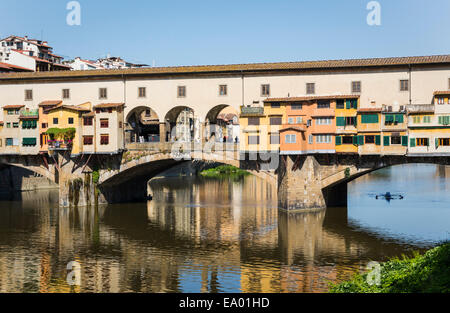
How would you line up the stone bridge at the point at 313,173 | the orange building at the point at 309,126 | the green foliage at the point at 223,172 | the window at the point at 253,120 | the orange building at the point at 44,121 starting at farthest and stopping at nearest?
the green foliage at the point at 223,172 < the orange building at the point at 44,121 < the window at the point at 253,120 < the stone bridge at the point at 313,173 < the orange building at the point at 309,126

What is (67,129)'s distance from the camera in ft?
179

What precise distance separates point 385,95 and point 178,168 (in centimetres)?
5386

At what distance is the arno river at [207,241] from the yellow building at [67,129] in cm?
614

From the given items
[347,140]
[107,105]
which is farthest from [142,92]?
[347,140]

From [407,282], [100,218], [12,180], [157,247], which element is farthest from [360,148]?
[12,180]

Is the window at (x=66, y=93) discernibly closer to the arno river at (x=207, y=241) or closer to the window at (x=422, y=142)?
the arno river at (x=207, y=241)

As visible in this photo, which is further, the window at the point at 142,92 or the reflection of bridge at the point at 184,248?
the window at the point at 142,92

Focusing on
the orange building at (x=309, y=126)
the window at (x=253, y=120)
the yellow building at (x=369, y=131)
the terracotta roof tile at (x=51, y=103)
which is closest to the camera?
the yellow building at (x=369, y=131)

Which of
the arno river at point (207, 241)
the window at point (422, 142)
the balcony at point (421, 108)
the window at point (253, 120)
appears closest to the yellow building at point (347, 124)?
the balcony at point (421, 108)

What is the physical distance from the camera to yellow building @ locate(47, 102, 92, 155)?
5466 centimetres

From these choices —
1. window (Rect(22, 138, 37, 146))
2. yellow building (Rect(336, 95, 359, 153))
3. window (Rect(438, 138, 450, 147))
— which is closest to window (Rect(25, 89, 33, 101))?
window (Rect(22, 138, 37, 146))

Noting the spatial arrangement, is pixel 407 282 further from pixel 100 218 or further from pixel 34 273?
pixel 100 218

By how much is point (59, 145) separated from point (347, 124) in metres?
26.8

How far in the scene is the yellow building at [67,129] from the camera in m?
54.7
